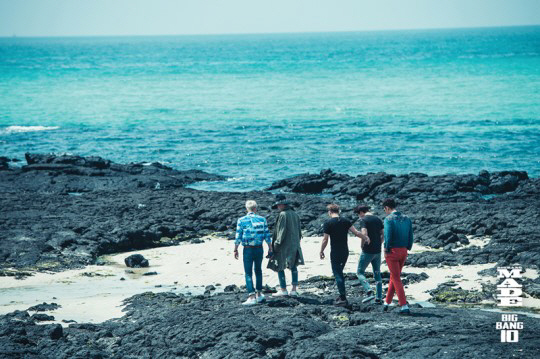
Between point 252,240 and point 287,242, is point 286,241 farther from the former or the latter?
point 252,240

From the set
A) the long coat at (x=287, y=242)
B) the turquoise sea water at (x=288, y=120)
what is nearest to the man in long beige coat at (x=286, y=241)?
the long coat at (x=287, y=242)

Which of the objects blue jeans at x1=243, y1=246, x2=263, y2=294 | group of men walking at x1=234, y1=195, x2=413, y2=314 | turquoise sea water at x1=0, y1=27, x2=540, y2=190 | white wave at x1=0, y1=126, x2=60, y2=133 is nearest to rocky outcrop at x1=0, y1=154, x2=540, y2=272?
turquoise sea water at x1=0, y1=27, x2=540, y2=190

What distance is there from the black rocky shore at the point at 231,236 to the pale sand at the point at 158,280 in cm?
47

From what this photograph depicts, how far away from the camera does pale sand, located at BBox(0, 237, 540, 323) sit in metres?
15.5

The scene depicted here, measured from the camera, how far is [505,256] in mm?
17906

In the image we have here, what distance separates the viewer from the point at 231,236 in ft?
74.7

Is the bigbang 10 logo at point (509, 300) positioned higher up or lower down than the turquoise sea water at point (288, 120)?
higher up

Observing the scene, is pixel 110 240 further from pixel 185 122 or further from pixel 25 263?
pixel 185 122

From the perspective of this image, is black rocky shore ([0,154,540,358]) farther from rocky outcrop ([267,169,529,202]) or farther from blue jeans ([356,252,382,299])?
blue jeans ([356,252,382,299])

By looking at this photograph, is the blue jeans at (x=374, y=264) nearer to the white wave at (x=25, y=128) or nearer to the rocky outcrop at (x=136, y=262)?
the rocky outcrop at (x=136, y=262)

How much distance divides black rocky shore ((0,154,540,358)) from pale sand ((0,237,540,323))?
1.54 feet

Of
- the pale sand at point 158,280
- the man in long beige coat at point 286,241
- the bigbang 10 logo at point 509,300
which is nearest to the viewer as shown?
the bigbang 10 logo at point 509,300

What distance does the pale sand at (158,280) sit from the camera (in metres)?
15.5

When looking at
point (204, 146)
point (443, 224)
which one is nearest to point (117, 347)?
point (443, 224)
